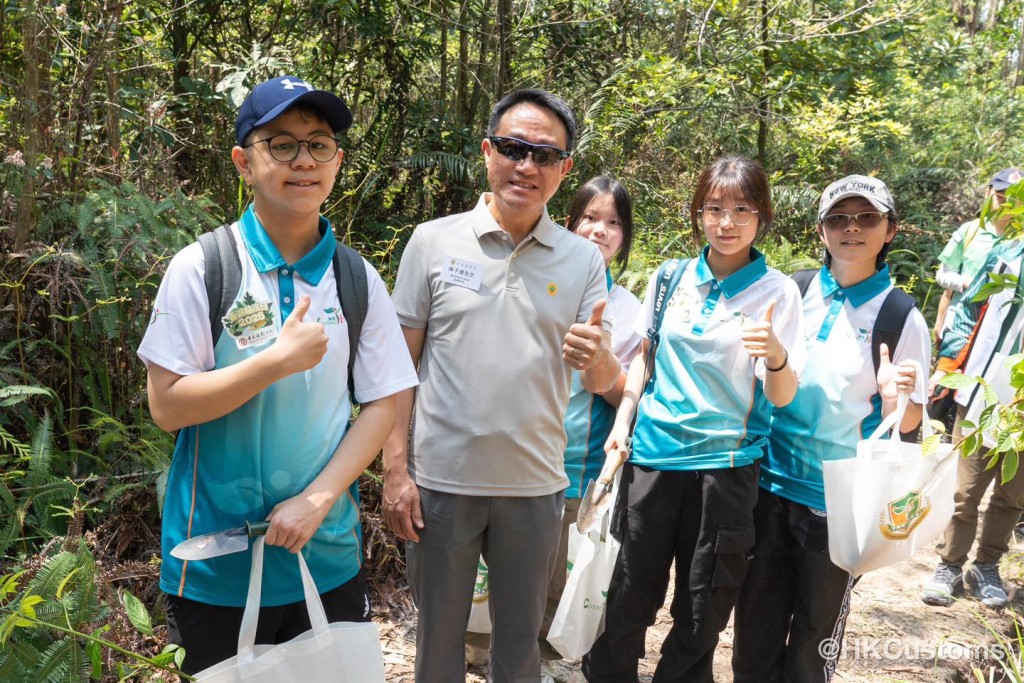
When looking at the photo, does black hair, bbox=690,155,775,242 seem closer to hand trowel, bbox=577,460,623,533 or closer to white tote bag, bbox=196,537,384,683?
hand trowel, bbox=577,460,623,533

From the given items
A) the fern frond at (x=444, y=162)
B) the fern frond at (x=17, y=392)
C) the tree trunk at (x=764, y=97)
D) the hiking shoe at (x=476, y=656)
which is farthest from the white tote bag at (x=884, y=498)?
the tree trunk at (x=764, y=97)

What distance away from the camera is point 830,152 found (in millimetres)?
10078

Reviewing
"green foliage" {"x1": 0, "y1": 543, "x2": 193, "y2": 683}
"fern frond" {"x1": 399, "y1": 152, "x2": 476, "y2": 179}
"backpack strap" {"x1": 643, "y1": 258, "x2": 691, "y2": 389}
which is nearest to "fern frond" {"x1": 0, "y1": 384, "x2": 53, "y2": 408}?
"green foliage" {"x1": 0, "y1": 543, "x2": 193, "y2": 683}

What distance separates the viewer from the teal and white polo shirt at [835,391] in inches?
121

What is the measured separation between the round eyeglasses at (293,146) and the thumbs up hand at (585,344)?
88cm

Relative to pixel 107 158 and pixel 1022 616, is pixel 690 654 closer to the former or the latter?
pixel 1022 616

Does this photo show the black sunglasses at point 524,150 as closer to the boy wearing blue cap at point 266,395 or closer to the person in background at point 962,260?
the boy wearing blue cap at point 266,395

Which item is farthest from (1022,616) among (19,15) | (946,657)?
(19,15)

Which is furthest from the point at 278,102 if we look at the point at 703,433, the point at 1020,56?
the point at 1020,56

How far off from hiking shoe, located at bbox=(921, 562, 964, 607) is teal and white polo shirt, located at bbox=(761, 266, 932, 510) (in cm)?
213

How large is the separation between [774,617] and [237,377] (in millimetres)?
2393

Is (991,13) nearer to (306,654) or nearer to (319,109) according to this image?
(319,109)

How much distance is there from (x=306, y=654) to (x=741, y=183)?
2.24 meters

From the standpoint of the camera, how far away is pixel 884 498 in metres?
2.87
